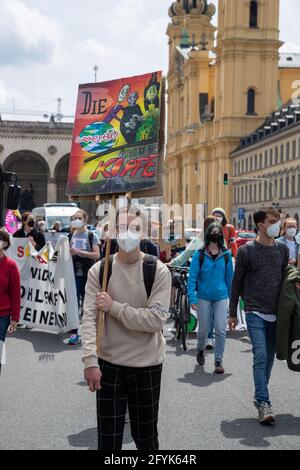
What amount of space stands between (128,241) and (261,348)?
113 inches

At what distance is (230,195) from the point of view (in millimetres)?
82625

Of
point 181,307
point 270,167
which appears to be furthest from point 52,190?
point 181,307

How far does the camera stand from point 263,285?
7129 mm

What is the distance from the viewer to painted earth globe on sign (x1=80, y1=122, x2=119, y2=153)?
19.8 feet

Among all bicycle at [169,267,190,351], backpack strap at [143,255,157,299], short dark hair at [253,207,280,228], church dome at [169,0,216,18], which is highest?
church dome at [169,0,216,18]

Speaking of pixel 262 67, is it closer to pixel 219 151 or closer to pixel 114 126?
pixel 219 151

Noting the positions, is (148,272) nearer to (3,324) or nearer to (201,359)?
(3,324)

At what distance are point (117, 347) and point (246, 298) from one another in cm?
273

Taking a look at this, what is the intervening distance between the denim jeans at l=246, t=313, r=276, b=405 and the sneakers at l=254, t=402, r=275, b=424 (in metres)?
0.05

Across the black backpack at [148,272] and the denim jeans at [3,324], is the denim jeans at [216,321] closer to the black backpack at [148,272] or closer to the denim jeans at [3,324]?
the denim jeans at [3,324]

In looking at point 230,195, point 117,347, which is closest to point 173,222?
point 117,347

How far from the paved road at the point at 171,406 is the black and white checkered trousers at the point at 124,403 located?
52.1 inches

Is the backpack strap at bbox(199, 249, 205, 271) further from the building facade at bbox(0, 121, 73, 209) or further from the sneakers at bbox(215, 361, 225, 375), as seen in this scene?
the building facade at bbox(0, 121, 73, 209)

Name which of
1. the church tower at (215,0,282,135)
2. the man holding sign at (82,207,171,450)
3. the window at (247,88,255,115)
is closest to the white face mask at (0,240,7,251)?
the man holding sign at (82,207,171,450)
